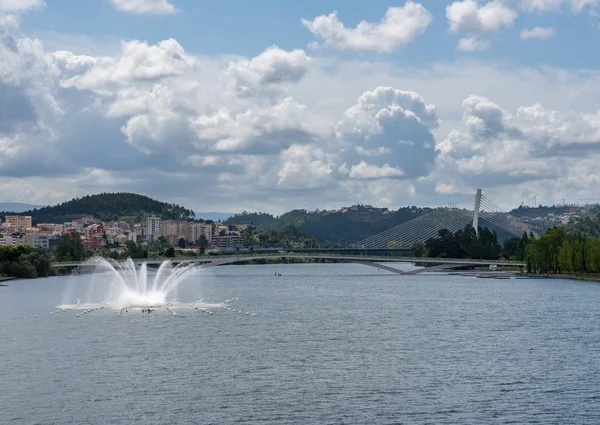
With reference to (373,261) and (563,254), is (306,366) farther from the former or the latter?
(373,261)

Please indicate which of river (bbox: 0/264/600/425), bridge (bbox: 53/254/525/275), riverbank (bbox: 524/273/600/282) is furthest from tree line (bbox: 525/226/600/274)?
river (bbox: 0/264/600/425)

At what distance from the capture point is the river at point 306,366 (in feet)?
131

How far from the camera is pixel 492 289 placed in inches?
4921

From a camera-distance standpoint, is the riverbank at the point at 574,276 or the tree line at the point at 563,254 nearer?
the riverbank at the point at 574,276

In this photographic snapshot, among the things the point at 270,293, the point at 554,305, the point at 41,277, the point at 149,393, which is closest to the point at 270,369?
the point at 149,393

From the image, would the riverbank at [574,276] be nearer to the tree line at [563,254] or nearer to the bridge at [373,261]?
the tree line at [563,254]

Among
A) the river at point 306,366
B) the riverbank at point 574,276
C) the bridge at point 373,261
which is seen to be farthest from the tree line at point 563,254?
the river at point 306,366

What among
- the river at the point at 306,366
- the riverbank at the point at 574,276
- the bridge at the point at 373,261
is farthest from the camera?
the bridge at the point at 373,261

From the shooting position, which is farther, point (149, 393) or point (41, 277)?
point (41, 277)

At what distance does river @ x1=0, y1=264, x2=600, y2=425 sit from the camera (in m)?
40.0

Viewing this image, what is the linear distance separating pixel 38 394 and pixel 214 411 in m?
9.06

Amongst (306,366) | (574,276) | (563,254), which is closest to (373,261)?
(563,254)

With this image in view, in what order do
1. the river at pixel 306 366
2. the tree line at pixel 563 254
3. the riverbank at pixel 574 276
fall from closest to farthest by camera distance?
the river at pixel 306 366 < the riverbank at pixel 574 276 < the tree line at pixel 563 254

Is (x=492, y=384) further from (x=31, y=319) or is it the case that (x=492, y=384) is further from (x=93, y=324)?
(x=31, y=319)
